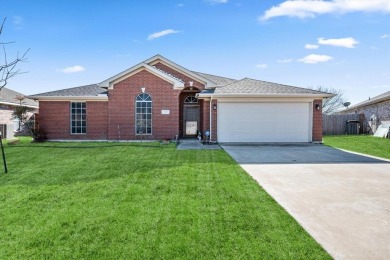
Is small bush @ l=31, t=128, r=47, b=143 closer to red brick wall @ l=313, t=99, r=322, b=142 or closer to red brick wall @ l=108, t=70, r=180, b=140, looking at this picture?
red brick wall @ l=108, t=70, r=180, b=140

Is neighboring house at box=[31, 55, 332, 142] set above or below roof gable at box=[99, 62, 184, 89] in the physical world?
below

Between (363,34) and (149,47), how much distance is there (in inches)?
533

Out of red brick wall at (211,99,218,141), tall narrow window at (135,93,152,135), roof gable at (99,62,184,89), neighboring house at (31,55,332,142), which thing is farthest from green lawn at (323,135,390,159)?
tall narrow window at (135,93,152,135)

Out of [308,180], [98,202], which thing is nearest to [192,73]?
[308,180]

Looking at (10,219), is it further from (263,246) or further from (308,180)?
(308,180)

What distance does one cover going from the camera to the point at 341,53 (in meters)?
20.3

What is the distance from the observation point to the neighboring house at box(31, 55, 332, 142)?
625 inches

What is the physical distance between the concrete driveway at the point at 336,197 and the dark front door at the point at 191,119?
360 inches

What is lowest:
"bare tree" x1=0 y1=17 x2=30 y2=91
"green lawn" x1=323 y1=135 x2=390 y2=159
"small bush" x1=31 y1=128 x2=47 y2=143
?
"green lawn" x1=323 y1=135 x2=390 y2=159

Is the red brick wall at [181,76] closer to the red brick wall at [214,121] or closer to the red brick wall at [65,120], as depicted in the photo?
the red brick wall at [214,121]

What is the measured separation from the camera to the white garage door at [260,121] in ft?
52.1

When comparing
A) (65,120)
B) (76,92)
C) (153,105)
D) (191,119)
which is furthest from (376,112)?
(65,120)

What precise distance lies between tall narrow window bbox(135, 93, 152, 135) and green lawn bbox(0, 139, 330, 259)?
30.9ft

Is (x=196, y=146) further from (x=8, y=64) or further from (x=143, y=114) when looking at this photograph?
(x=8, y=64)
